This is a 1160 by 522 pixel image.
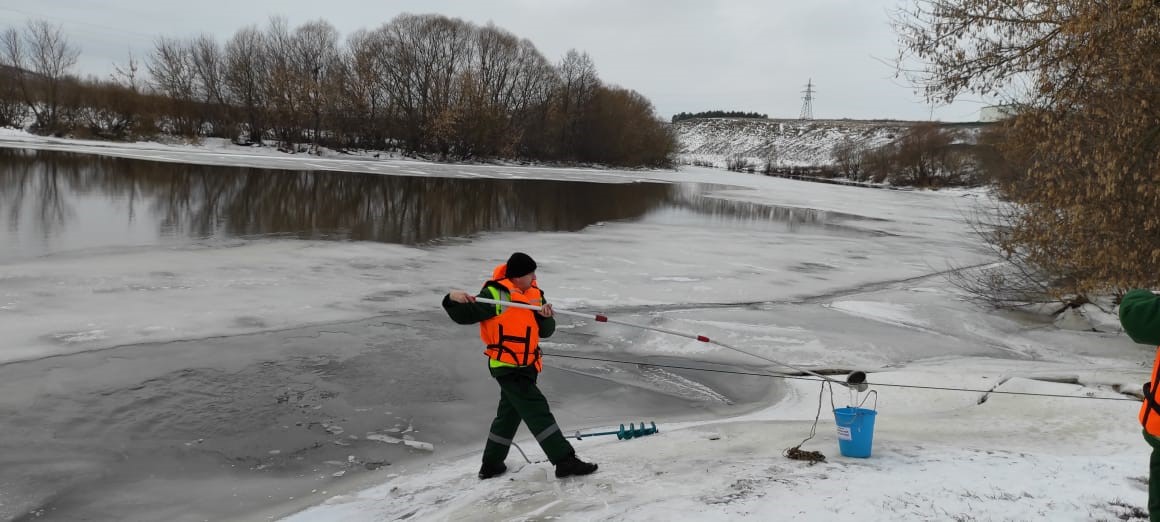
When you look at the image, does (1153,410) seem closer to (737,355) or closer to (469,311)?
(469,311)

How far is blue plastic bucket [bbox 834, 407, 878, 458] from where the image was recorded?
4.84 metres

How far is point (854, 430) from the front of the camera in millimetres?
4883

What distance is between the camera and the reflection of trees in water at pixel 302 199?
17734mm

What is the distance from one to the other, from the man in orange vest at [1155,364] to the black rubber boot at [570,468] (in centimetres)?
290

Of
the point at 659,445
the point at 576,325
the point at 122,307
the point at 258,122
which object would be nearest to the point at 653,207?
the point at 576,325

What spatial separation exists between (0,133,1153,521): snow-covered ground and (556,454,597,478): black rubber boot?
0.08 m

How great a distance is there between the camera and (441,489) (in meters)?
4.88

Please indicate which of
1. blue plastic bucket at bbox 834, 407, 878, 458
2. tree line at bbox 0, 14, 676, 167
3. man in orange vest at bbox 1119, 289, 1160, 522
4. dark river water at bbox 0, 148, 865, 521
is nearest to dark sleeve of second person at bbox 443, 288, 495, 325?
dark river water at bbox 0, 148, 865, 521

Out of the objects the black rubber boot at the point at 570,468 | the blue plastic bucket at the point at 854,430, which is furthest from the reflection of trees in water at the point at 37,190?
the blue plastic bucket at the point at 854,430

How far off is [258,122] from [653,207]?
41.3 metres

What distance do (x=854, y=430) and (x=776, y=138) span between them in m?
145

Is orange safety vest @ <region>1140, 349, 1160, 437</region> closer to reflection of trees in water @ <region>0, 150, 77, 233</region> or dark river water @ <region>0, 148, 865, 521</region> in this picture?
dark river water @ <region>0, 148, 865, 521</region>

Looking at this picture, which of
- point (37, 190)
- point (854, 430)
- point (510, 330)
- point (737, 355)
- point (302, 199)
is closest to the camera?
point (510, 330)

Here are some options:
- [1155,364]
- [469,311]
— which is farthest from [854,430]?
[469,311]
